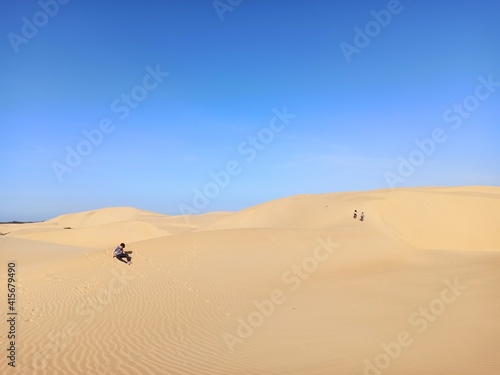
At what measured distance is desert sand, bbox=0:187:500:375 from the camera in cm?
644

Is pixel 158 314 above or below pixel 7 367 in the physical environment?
above

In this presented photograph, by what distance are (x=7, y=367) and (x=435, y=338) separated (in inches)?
334

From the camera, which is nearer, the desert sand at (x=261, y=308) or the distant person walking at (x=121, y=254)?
the desert sand at (x=261, y=308)

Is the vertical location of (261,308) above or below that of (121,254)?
below

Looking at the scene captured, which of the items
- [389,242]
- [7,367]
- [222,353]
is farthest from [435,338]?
[389,242]

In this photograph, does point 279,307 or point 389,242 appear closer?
point 279,307

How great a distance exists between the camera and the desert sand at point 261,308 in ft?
21.1

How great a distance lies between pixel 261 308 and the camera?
10.2m

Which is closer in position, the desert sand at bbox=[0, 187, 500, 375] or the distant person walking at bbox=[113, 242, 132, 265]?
the desert sand at bbox=[0, 187, 500, 375]

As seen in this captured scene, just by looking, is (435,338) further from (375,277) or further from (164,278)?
(164,278)

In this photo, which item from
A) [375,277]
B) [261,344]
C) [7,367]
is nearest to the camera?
[7,367]

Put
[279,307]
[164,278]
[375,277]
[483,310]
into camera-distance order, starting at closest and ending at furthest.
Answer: [483,310] → [279,307] → [164,278] → [375,277]

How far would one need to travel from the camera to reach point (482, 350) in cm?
664

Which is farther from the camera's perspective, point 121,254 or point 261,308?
point 121,254
